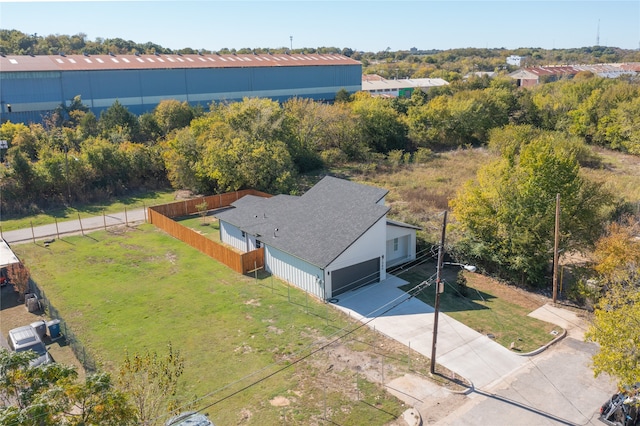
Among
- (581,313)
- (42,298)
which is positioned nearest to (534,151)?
(581,313)

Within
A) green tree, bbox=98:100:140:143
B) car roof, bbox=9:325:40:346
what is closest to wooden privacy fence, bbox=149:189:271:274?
car roof, bbox=9:325:40:346

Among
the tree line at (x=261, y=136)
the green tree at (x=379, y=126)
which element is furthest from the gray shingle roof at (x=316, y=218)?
the green tree at (x=379, y=126)

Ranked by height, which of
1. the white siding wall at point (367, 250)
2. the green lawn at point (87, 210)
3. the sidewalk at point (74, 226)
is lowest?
the sidewalk at point (74, 226)

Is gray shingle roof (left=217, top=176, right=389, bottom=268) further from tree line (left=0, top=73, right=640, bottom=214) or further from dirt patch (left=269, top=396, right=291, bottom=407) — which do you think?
tree line (left=0, top=73, right=640, bottom=214)

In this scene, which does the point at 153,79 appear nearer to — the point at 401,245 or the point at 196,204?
the point at 196,204

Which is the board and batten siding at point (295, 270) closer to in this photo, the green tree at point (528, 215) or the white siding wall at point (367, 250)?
the white siding wall at point (367, 250)
